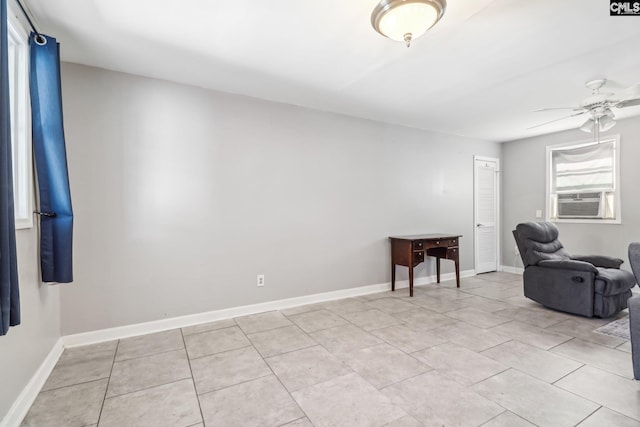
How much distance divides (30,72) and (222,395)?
8.09ft

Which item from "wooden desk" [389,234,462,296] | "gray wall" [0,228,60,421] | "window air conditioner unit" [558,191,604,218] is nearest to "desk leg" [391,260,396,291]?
"wooden desk" [389,234,462,296]

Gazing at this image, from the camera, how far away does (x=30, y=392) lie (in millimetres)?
1818

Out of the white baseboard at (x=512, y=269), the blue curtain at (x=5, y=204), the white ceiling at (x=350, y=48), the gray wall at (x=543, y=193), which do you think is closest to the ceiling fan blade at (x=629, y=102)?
the white ceiling at (x=350, y=48)

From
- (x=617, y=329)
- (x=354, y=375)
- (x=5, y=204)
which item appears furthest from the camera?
(x=617, y=329)

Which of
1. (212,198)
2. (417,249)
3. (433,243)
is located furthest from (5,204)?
(433,243)

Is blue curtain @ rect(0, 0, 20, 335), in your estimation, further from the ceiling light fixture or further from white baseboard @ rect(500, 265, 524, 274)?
white baseboard @ rect(500, 265, 524, 274)

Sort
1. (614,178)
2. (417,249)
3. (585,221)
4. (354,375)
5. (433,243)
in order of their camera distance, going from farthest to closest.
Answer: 1. (585,221)
2. (614,178)
3. (433,243)
4. (417,249)
5. (354,375)

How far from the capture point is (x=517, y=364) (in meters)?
2.24

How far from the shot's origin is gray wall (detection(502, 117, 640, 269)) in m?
4.12

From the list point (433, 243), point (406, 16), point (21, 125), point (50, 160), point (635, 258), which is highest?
point (406, 16)

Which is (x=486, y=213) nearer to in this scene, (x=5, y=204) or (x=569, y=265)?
(x=569, y=265)

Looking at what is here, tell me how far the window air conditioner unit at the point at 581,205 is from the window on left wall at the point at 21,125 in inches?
256

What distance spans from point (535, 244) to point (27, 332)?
15.8 feet

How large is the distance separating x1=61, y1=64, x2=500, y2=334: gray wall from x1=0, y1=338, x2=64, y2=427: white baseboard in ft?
1.25
